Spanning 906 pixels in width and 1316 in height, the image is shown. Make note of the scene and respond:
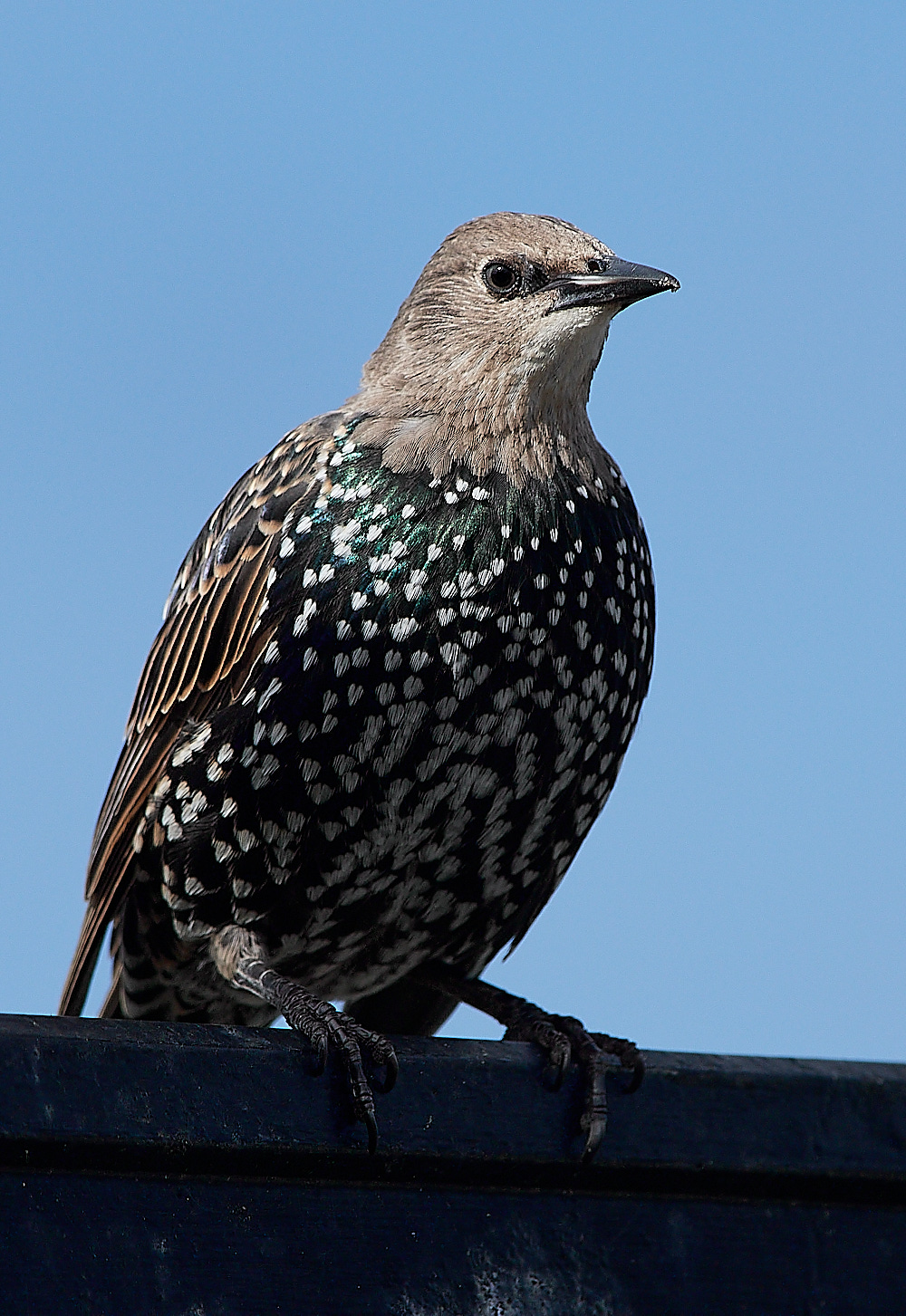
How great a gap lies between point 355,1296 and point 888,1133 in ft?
2.74

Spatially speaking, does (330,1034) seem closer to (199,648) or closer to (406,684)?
(406,684)

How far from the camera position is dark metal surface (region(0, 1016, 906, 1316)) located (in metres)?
1.76

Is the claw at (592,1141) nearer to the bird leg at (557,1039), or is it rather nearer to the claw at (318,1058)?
the bird leg at (557,1039)

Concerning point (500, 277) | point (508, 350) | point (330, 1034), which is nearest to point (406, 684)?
point (330, 1034)

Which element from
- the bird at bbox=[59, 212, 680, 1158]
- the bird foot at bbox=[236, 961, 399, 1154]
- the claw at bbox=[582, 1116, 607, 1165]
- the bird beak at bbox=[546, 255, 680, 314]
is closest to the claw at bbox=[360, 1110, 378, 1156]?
the bird foot at bbox=[236, 961, 399, 1154]

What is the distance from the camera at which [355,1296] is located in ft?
6.00

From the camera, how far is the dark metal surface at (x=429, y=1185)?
5.78 feet

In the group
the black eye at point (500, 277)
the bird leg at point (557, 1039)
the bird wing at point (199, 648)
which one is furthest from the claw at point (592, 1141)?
the black eye at point (500, 277)

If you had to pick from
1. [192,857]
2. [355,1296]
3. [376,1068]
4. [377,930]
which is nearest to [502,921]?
[377,930]

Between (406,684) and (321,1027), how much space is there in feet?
1.98

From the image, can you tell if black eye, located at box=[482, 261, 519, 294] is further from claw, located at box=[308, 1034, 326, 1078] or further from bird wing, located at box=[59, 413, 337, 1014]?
claw, located at box=[308, 1034, 326, 1078]

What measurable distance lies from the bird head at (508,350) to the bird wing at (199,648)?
0.65ft

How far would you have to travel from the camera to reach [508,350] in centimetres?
310

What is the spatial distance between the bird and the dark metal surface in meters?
0.39
